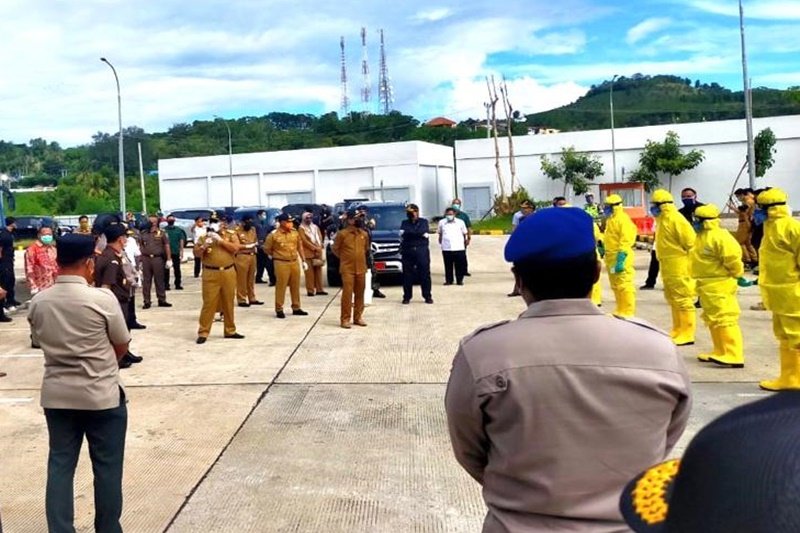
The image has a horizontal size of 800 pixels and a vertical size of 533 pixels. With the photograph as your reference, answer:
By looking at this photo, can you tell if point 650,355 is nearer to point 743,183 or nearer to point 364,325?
point 364,325

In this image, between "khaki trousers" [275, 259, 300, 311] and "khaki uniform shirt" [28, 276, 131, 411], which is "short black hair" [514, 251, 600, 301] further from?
"khaki trousers" [275, 259, 300, 311]

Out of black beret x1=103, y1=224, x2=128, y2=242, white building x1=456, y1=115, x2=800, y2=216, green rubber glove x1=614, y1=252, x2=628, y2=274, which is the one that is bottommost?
green rubber glove x1=614, y1=252, x2=628, y2=274

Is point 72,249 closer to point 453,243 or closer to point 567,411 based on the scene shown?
point 567,411

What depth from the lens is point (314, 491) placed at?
5.67 meters

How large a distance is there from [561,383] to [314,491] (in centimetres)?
379

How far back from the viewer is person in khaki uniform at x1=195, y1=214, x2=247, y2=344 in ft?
37.7

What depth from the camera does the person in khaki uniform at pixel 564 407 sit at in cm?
221

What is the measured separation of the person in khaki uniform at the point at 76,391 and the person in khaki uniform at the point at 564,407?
2.94 m

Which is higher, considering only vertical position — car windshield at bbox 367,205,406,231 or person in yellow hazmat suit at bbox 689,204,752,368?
car windshield at bbox 367,205,406,231

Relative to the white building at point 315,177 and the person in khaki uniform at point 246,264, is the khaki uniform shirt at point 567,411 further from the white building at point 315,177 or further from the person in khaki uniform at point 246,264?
the white building at point 315,177

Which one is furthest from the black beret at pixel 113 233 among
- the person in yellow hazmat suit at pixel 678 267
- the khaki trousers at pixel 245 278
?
the person in yellow hazmat suit at pixel 678 267

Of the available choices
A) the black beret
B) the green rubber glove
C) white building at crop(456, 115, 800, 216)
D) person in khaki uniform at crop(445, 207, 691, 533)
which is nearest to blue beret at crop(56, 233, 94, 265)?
person in khaki uniform at crop(445, 207, 691, 533)

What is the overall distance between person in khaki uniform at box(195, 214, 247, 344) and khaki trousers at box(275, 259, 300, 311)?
6.78 feet

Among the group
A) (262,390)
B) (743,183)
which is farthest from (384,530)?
(743,183)
